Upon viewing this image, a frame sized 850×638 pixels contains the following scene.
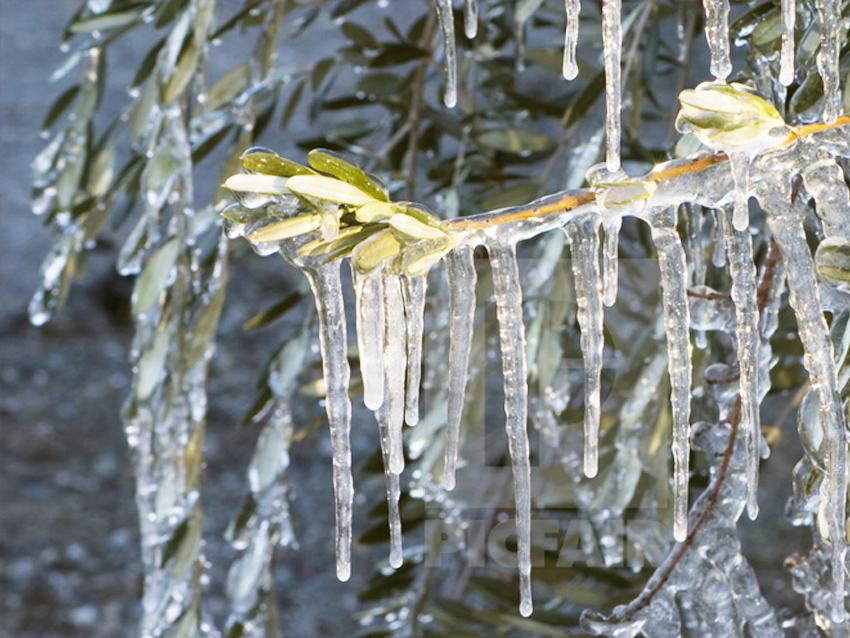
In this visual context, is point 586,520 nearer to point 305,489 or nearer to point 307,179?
point 307,179

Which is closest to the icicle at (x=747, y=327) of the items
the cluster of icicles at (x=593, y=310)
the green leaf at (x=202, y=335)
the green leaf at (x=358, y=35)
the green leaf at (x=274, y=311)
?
the cluster of icicles at (x=593, y=310)

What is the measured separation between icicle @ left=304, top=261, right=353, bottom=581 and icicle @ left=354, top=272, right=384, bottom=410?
18 millimetres

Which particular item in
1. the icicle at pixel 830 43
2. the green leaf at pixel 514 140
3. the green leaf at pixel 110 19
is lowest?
the icicle at pixel 830 43

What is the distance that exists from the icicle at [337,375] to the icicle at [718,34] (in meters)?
0.20

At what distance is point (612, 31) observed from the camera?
43 centimetres

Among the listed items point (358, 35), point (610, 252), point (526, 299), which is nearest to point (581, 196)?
point (610, 252)

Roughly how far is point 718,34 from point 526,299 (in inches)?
14.9

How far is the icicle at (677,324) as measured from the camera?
42 cm

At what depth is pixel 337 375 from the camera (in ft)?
1.53

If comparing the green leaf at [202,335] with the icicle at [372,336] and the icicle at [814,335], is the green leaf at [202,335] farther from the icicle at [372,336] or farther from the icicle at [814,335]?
the icicle at [814,335]

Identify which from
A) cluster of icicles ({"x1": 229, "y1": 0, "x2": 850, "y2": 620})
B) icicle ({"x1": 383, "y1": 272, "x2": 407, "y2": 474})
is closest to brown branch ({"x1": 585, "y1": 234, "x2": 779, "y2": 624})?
cluster of icicles ({"x1": 229, "y1": 0, "x2": 850, "y2": 620})

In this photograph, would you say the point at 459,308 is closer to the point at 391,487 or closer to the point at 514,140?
the point at 391,487

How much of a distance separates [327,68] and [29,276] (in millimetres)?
2141

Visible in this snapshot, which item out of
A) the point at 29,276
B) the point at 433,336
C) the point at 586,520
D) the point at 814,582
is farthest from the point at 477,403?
the point at 29,276
